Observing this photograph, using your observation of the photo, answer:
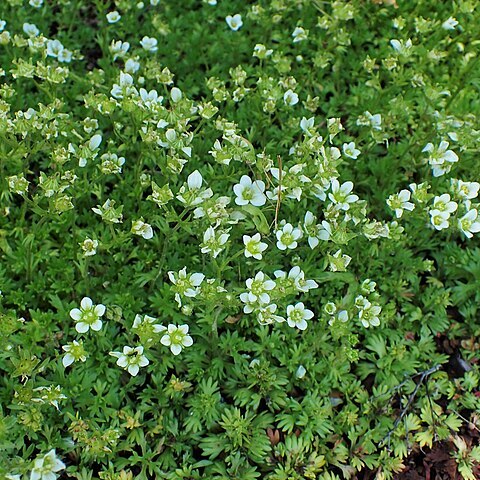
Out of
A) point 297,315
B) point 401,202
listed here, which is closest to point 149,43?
point 401,202

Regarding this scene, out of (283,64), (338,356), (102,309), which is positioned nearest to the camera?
(102,309)

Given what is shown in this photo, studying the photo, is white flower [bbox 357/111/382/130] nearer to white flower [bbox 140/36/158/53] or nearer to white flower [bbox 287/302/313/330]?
white flower [bbox 287/302/313/330]

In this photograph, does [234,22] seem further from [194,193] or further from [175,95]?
[194,193]

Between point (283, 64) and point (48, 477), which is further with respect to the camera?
point (283, 64)

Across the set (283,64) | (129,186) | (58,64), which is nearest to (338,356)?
(129,186)

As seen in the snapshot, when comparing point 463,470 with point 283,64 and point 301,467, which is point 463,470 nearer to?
point 301,467

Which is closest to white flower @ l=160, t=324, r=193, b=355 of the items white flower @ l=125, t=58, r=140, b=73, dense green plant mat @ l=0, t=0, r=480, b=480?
dense green plant mat @ l=0, t=0, r=480, b=480

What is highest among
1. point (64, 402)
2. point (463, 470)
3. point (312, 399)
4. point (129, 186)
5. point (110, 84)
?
point (110, 84)
